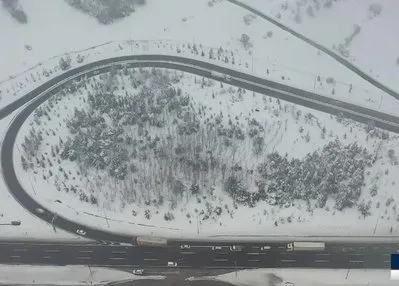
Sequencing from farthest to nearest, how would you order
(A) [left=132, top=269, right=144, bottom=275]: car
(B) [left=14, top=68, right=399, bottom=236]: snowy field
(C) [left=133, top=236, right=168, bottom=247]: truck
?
(B) [left=14, top=68, right=399, bottom=236]: snowy field → (C) [left=133, top=236, right=168, bottom=247]: truck → (A) [left=132, top=269, right=144, bottom=275]: car

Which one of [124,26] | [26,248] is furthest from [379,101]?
[26,248]

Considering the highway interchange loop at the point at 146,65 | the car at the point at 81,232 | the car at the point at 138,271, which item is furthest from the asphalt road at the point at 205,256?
the car at the point at 81,232

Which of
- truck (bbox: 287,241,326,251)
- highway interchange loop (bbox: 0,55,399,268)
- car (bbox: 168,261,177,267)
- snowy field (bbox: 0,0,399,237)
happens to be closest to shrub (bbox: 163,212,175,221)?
snowy field (bbox: 0,0,399,237)

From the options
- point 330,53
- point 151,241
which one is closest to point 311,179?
point 151,241

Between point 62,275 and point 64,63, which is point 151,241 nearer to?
point 62,275

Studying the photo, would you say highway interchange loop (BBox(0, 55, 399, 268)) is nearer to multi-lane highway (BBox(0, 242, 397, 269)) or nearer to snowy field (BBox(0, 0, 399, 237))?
multi-lane highway (BBox(0, 242, 397, 269))

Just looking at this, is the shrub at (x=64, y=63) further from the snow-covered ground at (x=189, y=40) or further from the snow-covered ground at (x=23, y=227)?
the snow-covered ground at (x=23, y=227)

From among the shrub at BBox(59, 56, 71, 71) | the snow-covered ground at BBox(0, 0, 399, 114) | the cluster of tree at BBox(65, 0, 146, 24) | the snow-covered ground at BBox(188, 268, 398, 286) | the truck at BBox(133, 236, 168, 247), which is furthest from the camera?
the cluster of tree at BBox(65, 0, 146, 24)

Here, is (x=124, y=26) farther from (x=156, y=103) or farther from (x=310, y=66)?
(x=310, y=66)
